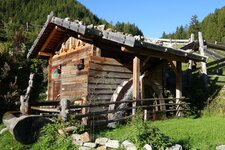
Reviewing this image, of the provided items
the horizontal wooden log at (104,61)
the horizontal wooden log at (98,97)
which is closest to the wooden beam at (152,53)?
the horizontal wooden log at (104,61)

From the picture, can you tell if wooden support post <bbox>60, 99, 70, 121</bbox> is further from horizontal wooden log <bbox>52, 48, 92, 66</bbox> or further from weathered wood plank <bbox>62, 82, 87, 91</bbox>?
horizontal wooden log <bbox>52, 48, 92, 66</bbox>

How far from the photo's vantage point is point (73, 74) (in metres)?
14.3

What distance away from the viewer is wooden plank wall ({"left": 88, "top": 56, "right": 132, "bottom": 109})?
43.0 ft

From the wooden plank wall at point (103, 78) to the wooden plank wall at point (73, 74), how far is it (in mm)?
243

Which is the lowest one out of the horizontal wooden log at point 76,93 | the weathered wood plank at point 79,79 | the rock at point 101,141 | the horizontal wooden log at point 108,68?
the rock at point 101,141

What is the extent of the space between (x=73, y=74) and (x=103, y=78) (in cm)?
157

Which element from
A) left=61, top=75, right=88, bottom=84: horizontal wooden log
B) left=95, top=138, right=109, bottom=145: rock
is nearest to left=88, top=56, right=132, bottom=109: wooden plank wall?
left=61, top=75, right=88, bottom=84: horizontal wooden log

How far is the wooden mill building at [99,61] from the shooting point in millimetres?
12648

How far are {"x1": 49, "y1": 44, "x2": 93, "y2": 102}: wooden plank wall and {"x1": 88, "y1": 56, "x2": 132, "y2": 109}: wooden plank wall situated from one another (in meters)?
0.24

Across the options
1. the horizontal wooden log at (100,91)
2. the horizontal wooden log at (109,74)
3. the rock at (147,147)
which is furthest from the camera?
the horizontal wooden log at (109,74)

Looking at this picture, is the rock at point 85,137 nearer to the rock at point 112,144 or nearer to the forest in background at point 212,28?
the rock at point 112,144

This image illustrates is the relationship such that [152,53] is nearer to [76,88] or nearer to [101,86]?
[101,86]

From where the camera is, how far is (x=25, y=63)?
22203 millimetres

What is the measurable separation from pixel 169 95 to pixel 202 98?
2.26m
